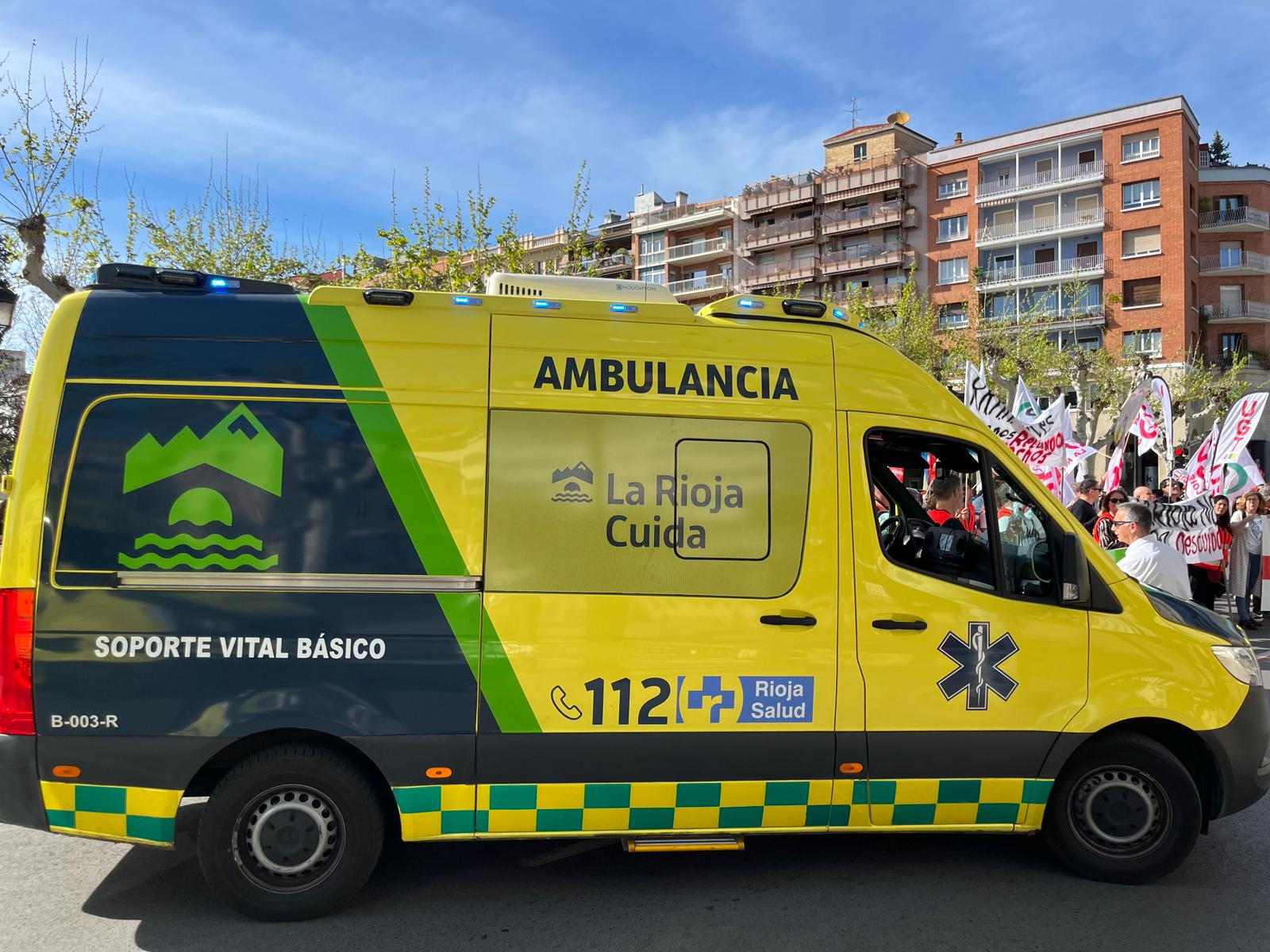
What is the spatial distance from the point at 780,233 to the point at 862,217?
5.94m

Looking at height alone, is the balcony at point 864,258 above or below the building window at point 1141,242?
above

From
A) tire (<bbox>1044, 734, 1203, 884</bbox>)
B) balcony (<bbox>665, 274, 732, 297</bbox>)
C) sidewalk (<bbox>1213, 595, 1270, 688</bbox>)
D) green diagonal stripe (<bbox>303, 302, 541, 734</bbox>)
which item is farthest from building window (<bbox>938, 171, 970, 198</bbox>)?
green diagonal stripe (<bbox>303, 302, 541, 734</bbox>)

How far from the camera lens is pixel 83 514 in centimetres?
377

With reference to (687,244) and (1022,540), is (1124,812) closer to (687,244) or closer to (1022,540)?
(1022,540)

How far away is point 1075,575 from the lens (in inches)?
166

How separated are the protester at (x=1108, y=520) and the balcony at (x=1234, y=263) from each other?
150 feet

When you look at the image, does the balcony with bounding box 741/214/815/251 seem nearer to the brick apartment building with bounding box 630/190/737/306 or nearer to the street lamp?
the brick apartment building with bounding box 630/190/737/306

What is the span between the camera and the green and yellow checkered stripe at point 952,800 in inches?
163

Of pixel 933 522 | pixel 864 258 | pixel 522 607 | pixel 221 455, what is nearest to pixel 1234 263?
pixel 864 258

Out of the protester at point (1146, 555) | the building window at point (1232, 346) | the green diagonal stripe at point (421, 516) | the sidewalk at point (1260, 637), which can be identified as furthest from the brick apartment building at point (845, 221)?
the green diagonal stripe at point (421, 516)

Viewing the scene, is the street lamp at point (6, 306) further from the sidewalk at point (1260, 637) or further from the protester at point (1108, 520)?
the sidewalk at point (1260, 637)

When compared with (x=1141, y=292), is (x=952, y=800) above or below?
below

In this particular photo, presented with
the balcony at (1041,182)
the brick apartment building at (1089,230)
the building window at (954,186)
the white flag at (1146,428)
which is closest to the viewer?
the white flag at (1146,428)

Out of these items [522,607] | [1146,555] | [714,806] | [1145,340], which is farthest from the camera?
[1145,340]
